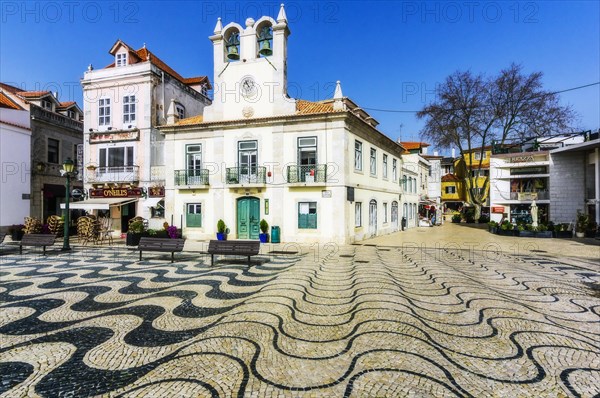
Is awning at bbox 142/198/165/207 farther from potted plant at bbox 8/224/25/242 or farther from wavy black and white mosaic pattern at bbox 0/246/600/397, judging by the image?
wavy black and white mosaic pattern at bbox 0/246/600/397

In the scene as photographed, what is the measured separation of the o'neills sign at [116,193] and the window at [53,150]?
5056 millimetres

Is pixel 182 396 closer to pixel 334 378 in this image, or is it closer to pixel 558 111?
pixel 334 378

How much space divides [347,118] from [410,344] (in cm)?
1313

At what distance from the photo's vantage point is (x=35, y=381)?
3207 mm

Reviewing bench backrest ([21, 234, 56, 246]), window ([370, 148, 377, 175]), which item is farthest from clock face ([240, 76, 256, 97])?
bench backrest ([21, 234, 56, 246])

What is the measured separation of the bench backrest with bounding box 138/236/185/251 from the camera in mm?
10531

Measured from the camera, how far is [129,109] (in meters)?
20.0

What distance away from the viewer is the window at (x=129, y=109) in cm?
1997

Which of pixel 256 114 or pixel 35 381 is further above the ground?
pixel 256 114


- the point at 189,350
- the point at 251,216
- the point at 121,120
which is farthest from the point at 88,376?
the point at 121,120

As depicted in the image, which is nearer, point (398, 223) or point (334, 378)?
point (334, 378)

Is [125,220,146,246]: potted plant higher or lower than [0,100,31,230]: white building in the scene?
lower

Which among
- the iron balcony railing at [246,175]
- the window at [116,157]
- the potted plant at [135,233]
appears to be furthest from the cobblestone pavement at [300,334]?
the window at [116,157]

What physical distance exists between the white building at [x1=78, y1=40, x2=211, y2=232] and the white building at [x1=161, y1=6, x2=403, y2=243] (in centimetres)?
179
